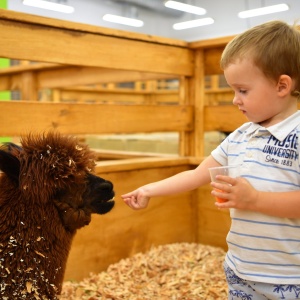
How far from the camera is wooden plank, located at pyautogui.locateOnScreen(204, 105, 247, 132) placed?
302 cm

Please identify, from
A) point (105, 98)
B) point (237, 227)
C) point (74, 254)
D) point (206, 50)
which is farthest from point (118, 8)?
point (237, 227)

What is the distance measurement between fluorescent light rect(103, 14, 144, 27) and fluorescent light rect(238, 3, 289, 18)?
3.39 metres

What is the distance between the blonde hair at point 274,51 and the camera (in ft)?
4.44

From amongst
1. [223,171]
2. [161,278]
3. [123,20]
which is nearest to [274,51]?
[223,171]

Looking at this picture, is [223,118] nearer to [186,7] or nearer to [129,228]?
[129,228]

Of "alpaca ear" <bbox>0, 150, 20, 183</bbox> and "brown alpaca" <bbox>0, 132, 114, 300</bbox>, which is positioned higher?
"alpaca ear" <bbox>0, 150, 20, 183</bbox>

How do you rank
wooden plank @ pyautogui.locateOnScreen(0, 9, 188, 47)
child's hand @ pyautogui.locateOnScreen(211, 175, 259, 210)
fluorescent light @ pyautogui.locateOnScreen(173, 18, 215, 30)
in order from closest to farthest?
1. child's hand @ pyautogui.locateOnScreen(211, 175, 259, 210)
2. wooden plank @ pyautogui.locateOnScreen(0, 9, 188, 47)
3. fluorescent light @ pyautogui.locateOnScreen(173, 18, 215, 30)

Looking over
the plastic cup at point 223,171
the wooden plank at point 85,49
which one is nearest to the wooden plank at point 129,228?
the wooden plank at point 85,49

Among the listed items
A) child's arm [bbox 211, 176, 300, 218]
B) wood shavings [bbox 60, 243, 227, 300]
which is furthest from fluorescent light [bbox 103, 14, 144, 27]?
child's arm [bbox 211, 176, 300, 218]

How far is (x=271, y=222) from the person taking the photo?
54.4 inches

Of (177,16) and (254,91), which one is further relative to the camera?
(177,16)

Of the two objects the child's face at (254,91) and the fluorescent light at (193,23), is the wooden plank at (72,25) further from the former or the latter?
the fluorescent light at (193,23)

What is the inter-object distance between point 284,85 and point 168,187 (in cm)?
54

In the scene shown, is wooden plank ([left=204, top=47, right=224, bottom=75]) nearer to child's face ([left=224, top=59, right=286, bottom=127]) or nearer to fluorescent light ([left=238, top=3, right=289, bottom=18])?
child's face ([left=224, top=59, right=286, bottom=127])
